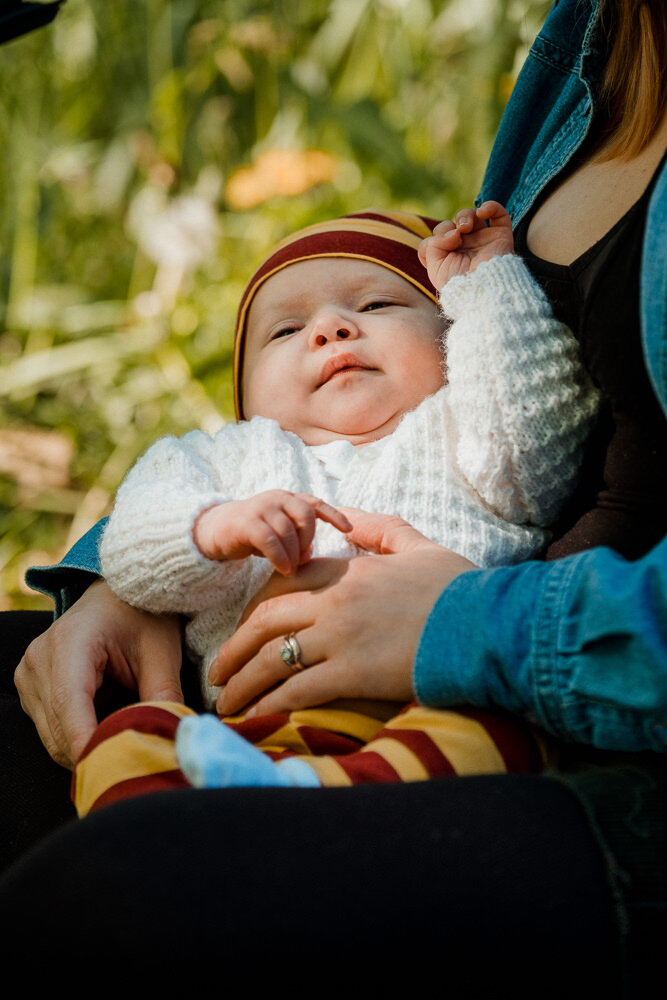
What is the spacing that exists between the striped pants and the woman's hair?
2.37 ft

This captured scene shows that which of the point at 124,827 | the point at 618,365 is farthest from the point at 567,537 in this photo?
the point at 124,827

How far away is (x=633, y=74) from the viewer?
1.18 meters

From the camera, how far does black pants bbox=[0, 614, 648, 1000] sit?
62 centimetres

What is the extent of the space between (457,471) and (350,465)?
0.14 m

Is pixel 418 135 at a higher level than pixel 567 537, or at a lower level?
higher

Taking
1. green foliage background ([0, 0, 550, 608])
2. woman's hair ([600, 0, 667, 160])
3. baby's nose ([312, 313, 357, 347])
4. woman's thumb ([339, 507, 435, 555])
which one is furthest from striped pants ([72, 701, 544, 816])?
green foliage background ([0, 0, 550, 608])

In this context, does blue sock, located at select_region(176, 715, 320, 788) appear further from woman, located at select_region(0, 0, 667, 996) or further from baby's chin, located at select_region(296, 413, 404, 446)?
baby's chin, located at select_region(296, 413, 404, 446)

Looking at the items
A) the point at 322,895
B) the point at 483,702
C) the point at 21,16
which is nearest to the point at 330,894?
the point at 322,895

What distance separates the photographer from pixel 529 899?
65 centimetres

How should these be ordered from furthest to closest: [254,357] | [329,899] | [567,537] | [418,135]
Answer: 1. [418,135]
2. [254,357]
3. [567,537]
4. [329,899]

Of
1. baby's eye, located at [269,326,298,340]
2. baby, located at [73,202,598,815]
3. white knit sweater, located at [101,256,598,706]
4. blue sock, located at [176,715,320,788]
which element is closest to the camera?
blue sock, located at [176,715,320,788]

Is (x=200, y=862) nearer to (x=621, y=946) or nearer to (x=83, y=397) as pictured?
(x=621, y=946)

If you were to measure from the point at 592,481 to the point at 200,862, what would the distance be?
72 cm

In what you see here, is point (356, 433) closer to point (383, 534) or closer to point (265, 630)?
point (383, 534)
